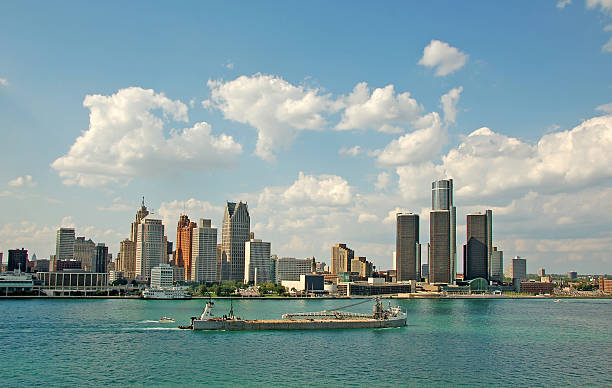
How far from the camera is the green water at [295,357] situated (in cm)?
6669

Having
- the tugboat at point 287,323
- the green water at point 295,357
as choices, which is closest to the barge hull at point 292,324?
Answer: the tugboat at point 287,323

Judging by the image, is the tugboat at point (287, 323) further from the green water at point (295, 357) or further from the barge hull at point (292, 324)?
the green water at point (295, 357)

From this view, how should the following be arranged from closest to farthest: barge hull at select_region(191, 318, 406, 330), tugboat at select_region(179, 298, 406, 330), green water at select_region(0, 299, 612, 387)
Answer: green water at select_region(0, 299, 612, 387)
barge hull at select_region(191, 318, 406, 330)
tugboat at select_region(179, 298, 406, 330)

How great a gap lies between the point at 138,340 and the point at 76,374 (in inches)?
1080

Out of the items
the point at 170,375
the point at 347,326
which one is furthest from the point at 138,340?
the point at 347,326

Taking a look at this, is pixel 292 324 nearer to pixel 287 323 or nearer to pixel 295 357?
pixel 287 323

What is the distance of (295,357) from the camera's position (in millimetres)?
80750

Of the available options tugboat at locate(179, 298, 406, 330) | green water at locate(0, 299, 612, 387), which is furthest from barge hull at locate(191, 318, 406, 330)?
green water at locate(0, 299, 612, 387)

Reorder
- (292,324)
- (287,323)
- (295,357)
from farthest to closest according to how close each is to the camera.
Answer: (292,324) < (287,323) < (295,357)

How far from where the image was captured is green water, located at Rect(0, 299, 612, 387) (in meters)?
66.7

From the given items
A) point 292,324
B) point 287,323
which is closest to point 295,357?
point 287,323

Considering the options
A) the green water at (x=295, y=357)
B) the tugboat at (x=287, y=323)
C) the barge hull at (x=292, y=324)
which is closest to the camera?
the green water at (x=295, y=357)

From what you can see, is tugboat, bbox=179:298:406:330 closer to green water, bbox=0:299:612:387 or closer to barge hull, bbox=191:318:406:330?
barge hull, bbox=191:318:406:330

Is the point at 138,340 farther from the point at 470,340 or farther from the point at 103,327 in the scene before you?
the point at 470,340
